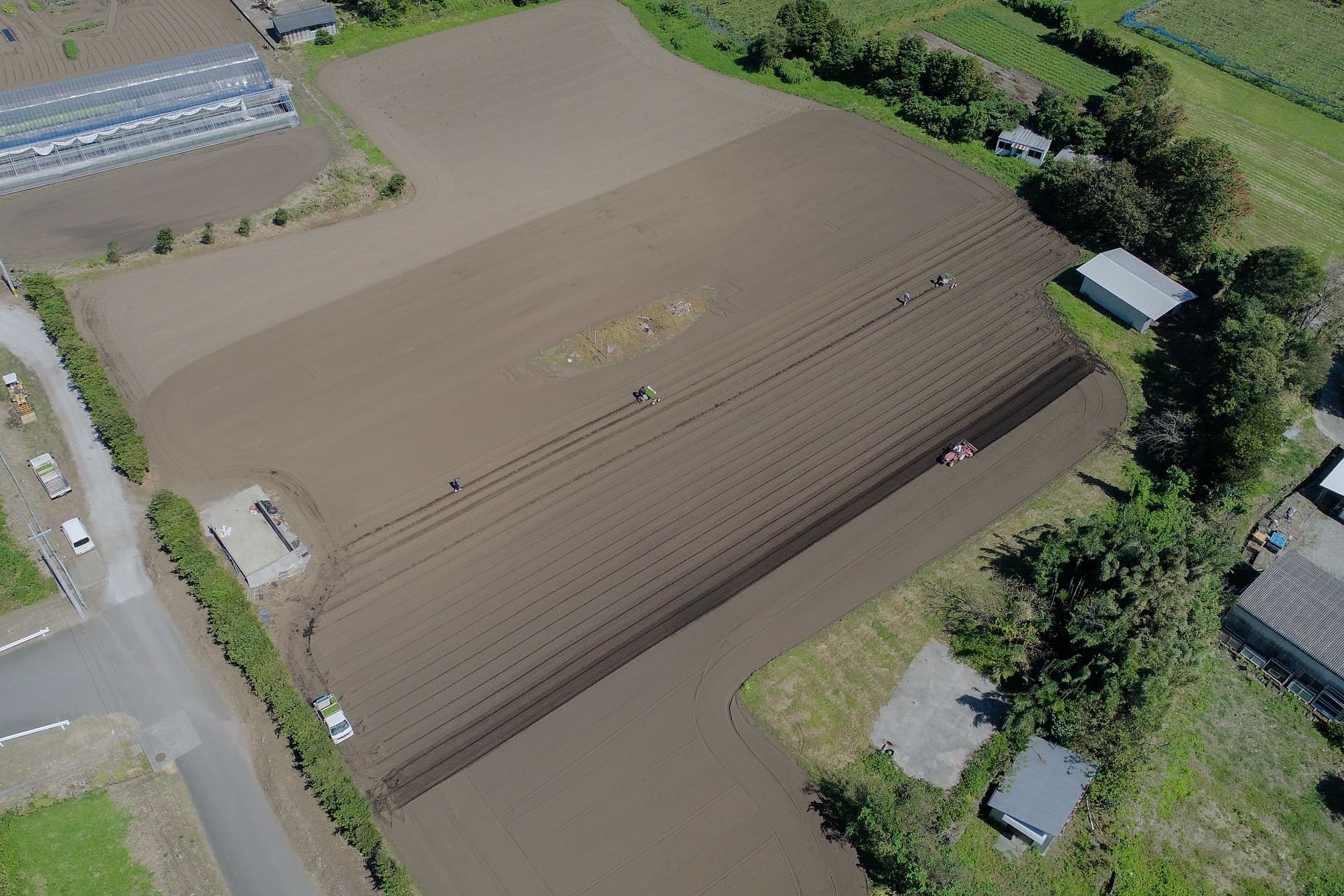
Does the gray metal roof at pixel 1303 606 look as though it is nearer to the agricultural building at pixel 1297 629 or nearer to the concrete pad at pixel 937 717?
the agricultural building at pixel 1297 629

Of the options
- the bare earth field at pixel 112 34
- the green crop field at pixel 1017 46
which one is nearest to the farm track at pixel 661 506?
the green crop field at pixel 1017 46

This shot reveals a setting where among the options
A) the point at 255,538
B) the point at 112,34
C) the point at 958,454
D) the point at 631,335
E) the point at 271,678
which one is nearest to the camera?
the point at 271,678

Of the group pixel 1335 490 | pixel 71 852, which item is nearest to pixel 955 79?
pixel 1335 490

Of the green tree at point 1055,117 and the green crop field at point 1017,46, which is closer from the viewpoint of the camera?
the green tree at point 1055,117

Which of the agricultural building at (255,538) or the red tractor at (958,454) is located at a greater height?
the red tractor at (958,454)

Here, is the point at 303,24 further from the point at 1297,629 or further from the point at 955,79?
the point at 1297,629

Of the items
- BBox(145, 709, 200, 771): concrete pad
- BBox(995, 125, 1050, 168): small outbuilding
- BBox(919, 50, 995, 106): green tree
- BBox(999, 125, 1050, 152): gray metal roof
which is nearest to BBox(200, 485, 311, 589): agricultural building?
BBox(145, 709, 200, 771): concrete pad

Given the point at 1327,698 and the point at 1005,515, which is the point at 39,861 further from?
the point at 1327,698

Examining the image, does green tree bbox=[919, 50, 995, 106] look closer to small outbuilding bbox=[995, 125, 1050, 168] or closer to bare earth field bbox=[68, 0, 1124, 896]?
small outbuilding bbox=[995, 125, 1050, 168]
